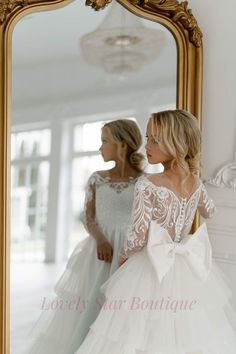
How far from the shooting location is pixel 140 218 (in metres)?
2.19

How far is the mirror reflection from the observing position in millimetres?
2287

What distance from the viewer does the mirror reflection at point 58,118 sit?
2.29m

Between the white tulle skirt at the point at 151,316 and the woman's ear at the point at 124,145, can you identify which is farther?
the woman's ear at the point at 124,145

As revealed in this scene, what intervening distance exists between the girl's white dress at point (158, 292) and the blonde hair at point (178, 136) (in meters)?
0.13

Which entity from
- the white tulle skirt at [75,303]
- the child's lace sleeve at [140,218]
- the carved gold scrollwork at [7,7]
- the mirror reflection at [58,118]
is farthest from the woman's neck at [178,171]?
the carved gold scrollwork at [7,7]

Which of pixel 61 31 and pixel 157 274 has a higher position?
pixel 61 31

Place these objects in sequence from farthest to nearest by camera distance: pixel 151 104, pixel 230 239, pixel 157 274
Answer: pixel 230 239 < pixel 151 104 < pixel 157 274

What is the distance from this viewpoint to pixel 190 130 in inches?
89.0

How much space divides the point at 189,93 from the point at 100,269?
854 millimetres

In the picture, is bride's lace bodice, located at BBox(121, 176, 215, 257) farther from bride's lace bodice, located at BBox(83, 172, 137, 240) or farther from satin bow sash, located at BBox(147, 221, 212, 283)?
bride's lace bodice, located at BBox(83, 172, 137, 240)

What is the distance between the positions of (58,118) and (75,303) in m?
0.75

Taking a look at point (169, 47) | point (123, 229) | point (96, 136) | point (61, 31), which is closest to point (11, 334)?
point (123, 229)

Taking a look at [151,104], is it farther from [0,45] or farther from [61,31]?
[0,45]

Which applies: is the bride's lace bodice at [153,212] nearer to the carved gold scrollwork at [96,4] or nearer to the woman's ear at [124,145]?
the woman's ear at [124,145]
